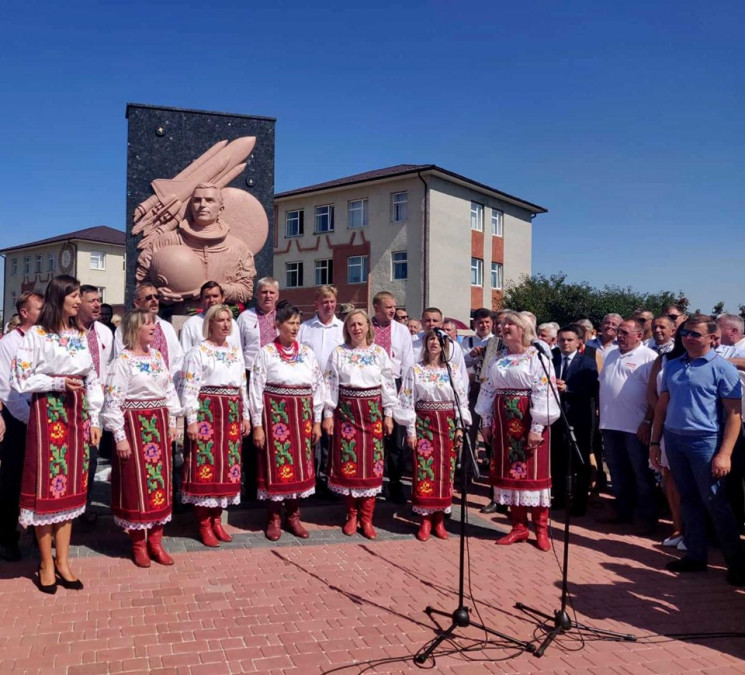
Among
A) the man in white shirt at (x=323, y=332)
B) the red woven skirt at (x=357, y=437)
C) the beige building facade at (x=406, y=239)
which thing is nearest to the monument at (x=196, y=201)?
the man in white shirt at (x=323, y=332)

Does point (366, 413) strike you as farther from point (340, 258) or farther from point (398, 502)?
point (340, 258)

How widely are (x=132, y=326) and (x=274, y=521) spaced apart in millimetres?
2051

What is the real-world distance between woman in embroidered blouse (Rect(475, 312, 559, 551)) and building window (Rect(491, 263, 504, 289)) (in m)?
27.8

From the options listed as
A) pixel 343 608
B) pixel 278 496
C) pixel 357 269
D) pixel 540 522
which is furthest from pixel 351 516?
pixel 357 269

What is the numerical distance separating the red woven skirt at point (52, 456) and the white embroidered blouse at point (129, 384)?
0.72 feet

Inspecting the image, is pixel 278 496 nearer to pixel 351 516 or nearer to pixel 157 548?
pixel 351 516

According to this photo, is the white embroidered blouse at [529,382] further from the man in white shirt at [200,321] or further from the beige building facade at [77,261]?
the beige building facade at [77,261]

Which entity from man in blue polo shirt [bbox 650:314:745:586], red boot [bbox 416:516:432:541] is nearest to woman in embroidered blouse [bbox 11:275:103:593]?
red boot [bbox 416:516:432:541]

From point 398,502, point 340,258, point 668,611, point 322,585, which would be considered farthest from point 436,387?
point 340,258

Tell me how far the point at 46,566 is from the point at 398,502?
335cm

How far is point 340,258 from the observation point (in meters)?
32.1

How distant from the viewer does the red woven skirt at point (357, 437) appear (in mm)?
5793

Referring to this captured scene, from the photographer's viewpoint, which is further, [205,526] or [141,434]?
[205,526]

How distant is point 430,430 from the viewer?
5.86 meters
